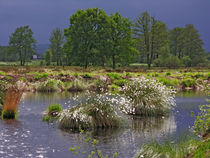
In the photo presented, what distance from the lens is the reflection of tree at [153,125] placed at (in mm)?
13860

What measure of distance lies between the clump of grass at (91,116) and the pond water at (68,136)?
53 cm

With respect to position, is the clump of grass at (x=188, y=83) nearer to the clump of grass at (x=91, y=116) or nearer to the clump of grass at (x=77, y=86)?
the clump of grass at (x=77, y=86)

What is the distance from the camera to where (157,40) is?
290 feet

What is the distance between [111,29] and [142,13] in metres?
21.5

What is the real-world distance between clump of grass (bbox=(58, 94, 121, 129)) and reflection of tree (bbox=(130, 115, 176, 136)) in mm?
1086

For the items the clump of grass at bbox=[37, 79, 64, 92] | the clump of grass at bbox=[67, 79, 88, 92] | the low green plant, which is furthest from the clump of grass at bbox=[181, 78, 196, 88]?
the low green plant

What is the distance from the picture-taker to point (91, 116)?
561 inches

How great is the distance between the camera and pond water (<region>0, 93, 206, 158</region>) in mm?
10727

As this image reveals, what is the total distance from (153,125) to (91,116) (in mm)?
2885

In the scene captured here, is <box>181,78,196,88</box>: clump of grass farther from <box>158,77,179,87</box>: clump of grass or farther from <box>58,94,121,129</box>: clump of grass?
<box>58,94,121,129</box>: clump of grass

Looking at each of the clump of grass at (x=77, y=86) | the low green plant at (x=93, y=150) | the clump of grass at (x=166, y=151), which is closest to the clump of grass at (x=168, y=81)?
the clump of grass at (x=77, y=86)

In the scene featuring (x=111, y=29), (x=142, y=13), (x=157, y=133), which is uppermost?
(x=142, y=13)

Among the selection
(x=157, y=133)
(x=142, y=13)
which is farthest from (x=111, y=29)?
(x=157, y=133)

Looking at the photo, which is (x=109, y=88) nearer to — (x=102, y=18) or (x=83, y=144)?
(x=83, y=144)
